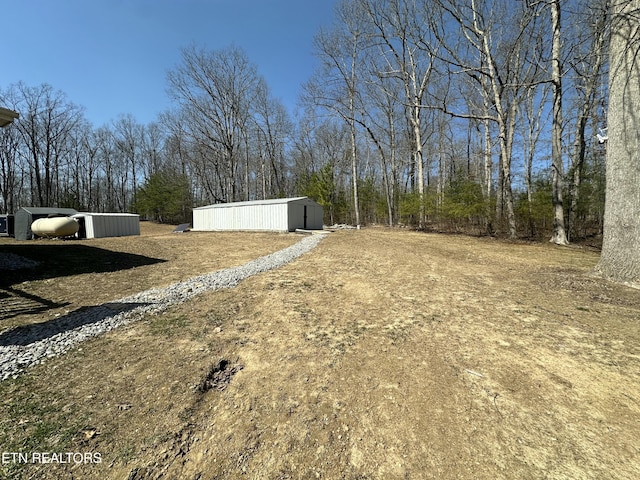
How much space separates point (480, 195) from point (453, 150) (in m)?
13.4

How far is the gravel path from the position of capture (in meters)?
2.71

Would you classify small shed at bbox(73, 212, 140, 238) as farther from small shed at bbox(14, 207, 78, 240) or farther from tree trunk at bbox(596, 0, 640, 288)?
tree trunk at bbox(596, 0, 640, 288)

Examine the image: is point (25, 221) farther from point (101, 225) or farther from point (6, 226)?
point (101, 225)

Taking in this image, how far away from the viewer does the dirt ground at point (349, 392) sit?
156 centimetres

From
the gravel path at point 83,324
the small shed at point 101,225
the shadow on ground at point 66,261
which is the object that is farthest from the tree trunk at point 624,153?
the small shed at point 101,225

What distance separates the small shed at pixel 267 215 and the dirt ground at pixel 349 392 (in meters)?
11.8

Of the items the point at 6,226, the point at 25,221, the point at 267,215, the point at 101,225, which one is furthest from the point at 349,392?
the point at 6,226

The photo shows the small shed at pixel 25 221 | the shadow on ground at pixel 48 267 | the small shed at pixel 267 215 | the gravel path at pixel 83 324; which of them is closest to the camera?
the gravel path at pixel 83 324

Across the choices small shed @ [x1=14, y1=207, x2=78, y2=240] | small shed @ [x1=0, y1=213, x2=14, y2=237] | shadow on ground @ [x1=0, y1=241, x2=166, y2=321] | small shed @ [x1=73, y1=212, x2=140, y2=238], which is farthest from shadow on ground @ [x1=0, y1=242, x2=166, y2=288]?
small shed @ [x1=0, y1=213, x2=14, y2=237]

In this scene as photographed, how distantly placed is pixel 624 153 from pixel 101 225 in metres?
21.2

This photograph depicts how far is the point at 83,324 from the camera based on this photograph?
346cm

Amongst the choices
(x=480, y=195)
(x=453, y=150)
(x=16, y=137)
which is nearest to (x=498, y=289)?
(x=480, y=195)

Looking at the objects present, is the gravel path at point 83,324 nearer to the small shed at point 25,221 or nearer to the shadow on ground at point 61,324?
the shadow on ground at point 61,324

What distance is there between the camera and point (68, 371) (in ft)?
8.10
